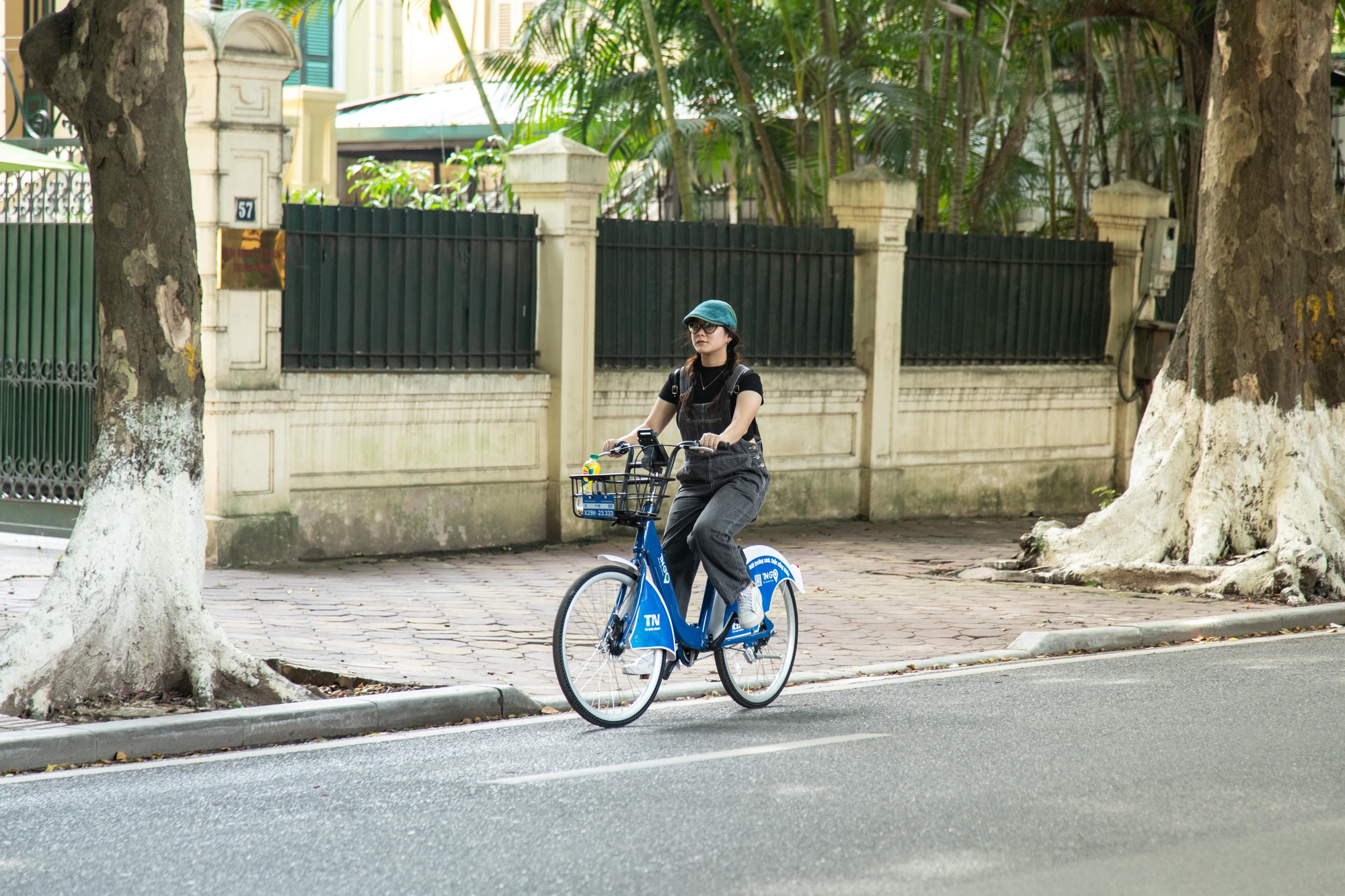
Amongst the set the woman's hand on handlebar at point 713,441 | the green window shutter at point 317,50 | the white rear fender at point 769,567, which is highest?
the green window shutter at point 317,50

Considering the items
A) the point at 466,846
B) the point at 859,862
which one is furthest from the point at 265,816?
the point at 859,862

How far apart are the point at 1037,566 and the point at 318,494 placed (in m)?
5.23

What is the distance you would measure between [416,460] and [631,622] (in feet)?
19.4

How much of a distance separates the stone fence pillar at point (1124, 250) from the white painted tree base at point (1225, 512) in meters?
5.11

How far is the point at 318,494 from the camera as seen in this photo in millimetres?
12523

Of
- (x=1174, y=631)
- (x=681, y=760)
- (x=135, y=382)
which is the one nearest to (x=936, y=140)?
(x=1174, y=631)

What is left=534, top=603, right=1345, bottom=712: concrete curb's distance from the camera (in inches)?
334

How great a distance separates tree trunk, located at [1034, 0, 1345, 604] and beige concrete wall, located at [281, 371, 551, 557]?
4.15 meters

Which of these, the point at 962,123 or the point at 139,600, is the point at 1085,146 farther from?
the point at 139,600

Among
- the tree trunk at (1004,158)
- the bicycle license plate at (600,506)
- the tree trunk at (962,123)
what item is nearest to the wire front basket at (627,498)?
the bicycle license plate at (600,506)

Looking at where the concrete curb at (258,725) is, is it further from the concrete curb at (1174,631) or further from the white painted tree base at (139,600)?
the concrete curb at (1174,631)

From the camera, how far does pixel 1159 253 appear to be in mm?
17547

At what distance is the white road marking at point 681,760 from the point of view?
21.1 feet

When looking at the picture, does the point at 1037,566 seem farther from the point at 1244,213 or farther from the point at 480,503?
the point at 480,503
